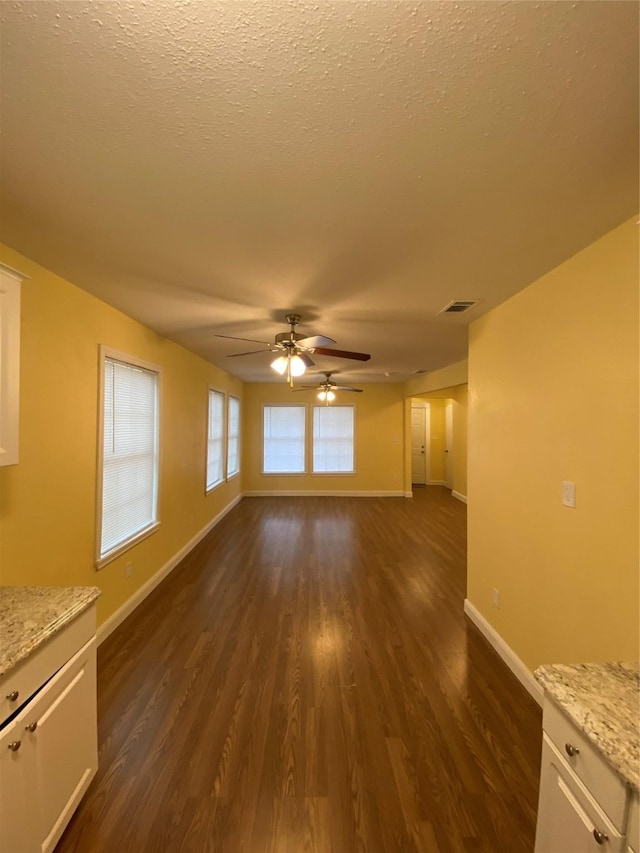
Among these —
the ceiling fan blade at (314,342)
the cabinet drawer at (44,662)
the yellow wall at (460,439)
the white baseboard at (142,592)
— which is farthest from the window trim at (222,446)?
the yellow wall at (460,439)

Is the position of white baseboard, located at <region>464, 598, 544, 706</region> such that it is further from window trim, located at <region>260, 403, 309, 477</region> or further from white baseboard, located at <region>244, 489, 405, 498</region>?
window trim, located at <region>260, 403, 309, 477</region>

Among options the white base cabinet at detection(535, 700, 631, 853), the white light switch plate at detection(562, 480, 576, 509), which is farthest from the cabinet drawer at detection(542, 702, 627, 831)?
the white light switch plate at detection(562, 480, 576, 509)

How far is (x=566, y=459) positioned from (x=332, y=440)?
598 cm

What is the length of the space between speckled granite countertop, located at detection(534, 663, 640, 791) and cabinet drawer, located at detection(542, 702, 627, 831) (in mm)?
46

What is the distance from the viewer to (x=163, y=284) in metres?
2.23

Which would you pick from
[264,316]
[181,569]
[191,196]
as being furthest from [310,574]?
[191,196]

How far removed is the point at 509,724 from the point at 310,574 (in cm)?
223

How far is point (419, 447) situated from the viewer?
9.18 meters

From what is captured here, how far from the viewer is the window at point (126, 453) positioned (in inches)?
106

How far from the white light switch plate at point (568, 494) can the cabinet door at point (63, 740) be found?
94.7 inches

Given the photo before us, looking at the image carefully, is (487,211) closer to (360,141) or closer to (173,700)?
(360,141)

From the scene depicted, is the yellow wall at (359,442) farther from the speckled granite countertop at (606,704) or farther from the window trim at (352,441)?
the speckled granite countertop at (606,704)

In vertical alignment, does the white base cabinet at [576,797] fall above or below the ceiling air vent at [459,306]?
below

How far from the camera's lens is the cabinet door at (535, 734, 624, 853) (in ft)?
2.88
